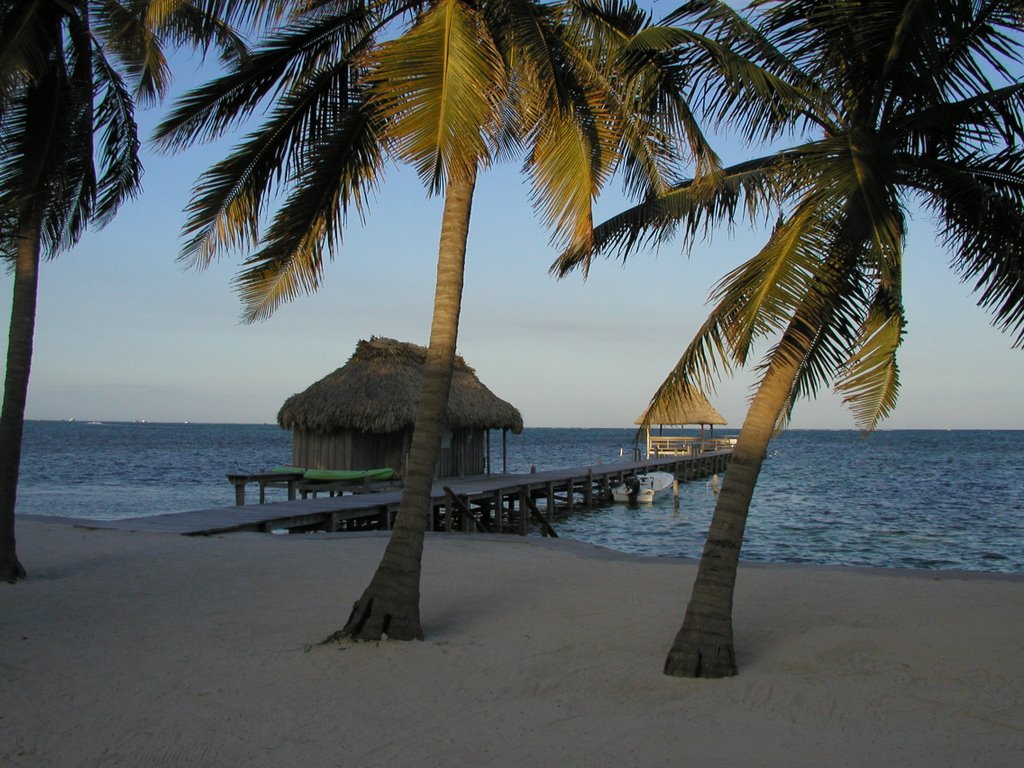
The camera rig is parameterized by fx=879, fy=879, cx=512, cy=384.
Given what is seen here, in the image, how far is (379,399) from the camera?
2294 centimetres

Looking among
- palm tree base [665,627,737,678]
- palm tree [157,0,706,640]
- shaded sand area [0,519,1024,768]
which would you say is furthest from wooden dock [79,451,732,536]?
palm tree base [665,627,737,678]

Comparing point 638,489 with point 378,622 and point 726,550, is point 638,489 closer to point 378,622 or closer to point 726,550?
point 378,622

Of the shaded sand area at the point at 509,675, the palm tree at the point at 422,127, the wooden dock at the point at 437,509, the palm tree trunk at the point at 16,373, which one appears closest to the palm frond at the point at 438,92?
the palm tree at the point at 422,127

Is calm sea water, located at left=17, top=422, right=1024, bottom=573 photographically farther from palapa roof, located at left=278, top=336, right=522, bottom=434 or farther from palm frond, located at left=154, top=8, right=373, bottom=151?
palm frond, located at left=154, top=8, right=373, bottom=151

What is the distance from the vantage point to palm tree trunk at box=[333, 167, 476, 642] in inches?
260

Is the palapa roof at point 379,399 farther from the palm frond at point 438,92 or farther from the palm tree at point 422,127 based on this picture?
the palm frond at point 438,92

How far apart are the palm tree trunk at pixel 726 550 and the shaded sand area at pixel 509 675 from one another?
171mm

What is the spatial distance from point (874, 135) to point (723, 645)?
3.42 m

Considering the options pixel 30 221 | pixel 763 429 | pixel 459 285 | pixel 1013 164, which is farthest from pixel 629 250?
pixel 30 221

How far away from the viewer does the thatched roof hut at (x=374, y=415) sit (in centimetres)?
2273

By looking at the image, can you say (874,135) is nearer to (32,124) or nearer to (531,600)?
(531,600)

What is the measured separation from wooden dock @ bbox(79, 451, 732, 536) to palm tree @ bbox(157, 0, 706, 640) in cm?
696

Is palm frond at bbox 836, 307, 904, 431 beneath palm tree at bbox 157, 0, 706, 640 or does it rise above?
beneath

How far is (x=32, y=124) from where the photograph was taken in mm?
8352
